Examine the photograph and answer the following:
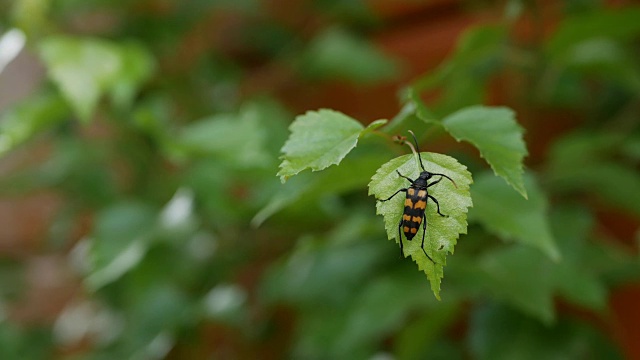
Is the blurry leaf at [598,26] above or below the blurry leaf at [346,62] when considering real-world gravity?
below

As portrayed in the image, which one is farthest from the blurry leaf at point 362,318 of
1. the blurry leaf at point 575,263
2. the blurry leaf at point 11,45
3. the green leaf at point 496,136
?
the blurry leaf at point 11,45

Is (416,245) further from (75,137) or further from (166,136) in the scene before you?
(75,137)

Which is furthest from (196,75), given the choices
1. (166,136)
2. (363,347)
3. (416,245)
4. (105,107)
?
(416,245)

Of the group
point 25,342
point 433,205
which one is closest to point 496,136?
point 433,205

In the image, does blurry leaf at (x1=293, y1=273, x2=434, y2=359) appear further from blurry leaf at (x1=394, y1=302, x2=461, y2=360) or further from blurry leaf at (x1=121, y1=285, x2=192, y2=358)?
blurry leaf at (x1=121, y1=285, x2=192, y2=358)

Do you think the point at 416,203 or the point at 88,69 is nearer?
the point at 416,203

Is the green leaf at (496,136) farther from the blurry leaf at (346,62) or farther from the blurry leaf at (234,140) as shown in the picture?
the blurry leaf at (346,62)

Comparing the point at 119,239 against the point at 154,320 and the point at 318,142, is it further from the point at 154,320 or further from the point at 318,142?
the point at 318,142

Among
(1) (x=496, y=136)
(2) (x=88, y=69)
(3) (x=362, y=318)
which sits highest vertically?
(2) (x=88, y=69)
